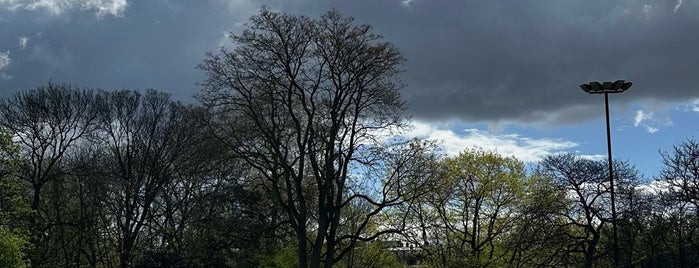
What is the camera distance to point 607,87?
101ft

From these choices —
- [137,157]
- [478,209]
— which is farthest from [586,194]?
[137,157]

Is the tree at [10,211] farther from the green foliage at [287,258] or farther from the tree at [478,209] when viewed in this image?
the tree at [478,209]

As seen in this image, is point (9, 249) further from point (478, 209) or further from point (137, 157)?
point (478, 209)

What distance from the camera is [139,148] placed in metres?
44.2

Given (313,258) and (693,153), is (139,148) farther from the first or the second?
(693,153)

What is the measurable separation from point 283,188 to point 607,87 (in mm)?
16045

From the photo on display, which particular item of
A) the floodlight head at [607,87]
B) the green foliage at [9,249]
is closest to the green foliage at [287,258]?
the green foliage at [9,249]

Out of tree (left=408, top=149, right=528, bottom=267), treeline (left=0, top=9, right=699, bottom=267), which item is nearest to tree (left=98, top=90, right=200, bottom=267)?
treeline (left=0, top=9, right=699, bottom=267)

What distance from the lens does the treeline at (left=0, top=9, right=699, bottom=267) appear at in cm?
3334

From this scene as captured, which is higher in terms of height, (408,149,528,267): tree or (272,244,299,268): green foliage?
(408,149,528,267): tree

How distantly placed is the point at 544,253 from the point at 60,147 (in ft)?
91.7

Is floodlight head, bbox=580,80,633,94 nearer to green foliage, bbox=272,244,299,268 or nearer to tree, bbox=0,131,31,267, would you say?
green foliage, bbox=272,244,299,268

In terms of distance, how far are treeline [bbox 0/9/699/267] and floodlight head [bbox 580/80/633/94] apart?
5974 mm

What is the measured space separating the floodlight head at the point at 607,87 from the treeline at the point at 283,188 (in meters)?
5.97
